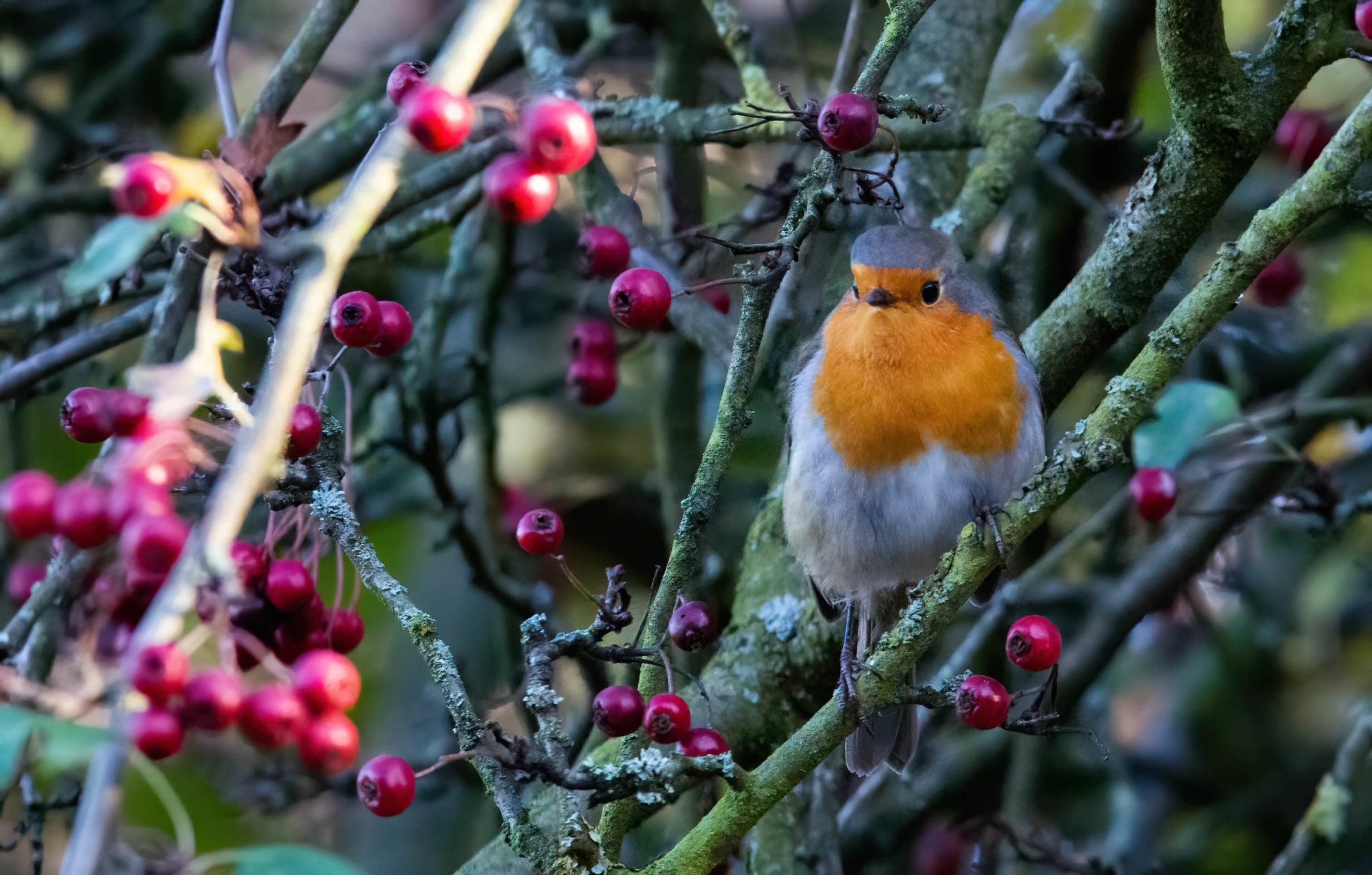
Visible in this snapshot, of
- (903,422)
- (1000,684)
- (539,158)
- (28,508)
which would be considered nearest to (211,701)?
(28,508)

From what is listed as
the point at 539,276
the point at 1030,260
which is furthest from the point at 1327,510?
the point at 539,276

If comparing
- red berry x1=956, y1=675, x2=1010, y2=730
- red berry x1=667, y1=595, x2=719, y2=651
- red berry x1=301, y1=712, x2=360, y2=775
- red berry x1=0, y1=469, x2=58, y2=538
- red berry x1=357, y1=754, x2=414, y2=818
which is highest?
red berry x1=0, y1=469, x2=58, y2=538

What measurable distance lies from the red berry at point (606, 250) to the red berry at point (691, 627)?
90cm

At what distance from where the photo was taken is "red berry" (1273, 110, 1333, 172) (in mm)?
3377

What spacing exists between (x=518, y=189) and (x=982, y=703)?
120 centimetres

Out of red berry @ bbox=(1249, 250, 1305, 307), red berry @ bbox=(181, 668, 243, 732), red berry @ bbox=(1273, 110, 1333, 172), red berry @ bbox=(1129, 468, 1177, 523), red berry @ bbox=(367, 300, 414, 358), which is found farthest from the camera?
red berry @ bbox=(1249, 250, 1305, 307)

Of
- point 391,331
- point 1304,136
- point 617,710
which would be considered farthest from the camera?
point 1304,136

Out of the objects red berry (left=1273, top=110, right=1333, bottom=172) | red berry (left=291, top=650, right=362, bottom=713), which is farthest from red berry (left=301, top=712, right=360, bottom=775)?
red berry (left=1273, top=110, right=1333, bottom=172)

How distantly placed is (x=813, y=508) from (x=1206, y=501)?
145 cm

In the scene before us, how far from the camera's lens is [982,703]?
2.07m

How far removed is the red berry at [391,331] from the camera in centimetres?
195

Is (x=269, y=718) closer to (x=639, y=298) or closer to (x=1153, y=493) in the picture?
(x=639, y=298)

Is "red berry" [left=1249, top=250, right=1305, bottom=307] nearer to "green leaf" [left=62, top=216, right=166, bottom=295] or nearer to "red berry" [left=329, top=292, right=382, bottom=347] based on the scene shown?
"red berry" [left=329, top=292, right=382, bottom=347]

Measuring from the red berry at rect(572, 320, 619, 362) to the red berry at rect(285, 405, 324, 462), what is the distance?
174cm
